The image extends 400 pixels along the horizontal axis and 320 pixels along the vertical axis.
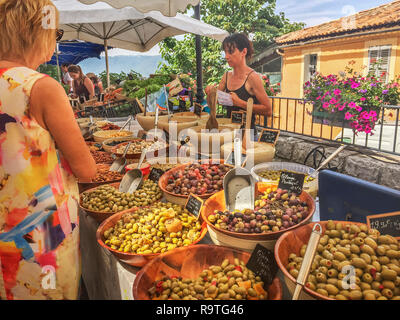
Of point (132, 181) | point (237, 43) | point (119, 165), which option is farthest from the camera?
point (237, 43)

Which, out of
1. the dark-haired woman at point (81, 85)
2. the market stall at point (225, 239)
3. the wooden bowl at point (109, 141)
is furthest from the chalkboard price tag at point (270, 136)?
the dark-haired woman at point (81, 85)

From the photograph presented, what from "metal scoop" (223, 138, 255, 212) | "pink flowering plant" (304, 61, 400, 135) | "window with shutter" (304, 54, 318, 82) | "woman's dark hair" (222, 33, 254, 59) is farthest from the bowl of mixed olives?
"window with shutter" (304, 54, 318, 82)

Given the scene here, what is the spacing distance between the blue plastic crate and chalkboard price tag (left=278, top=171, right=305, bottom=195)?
97 millimetres

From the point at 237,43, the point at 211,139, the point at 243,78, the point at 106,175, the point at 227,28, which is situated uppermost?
the point at 227,28

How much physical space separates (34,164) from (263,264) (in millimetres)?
908

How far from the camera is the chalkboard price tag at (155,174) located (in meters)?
1.95

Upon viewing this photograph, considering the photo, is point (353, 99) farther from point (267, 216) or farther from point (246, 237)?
point (246, 237)

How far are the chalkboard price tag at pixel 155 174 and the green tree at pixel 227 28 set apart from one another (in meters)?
15.0

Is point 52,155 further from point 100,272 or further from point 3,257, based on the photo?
point 100,272

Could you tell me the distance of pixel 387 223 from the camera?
110 centimetres

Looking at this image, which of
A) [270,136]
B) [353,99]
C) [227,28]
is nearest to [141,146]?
[270,136]

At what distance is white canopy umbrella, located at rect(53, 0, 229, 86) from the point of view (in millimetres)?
3941

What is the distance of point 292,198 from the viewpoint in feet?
4.52

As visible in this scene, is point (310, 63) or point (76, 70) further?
point (310, 63)
